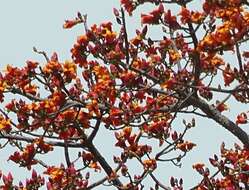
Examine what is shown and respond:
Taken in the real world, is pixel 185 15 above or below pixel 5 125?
below

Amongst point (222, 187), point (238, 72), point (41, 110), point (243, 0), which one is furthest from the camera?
point (222, 187)

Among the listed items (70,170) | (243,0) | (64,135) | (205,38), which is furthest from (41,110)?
(243,0)

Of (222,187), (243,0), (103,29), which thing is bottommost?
(222,187)

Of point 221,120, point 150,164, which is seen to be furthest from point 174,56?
point 150,164

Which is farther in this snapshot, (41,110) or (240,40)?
(41,110)

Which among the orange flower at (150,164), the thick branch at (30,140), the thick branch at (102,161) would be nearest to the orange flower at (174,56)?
the orange flower at (150,164)

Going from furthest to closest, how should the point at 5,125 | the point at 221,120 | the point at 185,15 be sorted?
the point at 5,125 → the point at 221,120 → the point at 185,15

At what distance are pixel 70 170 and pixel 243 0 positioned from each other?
3.44m

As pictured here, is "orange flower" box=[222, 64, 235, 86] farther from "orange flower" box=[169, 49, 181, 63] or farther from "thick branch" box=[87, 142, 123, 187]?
"thick branch" box=[87, 142, 123, 187]

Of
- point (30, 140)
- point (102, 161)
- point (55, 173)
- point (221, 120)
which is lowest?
point (221, 120)

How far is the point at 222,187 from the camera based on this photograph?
28.4ft

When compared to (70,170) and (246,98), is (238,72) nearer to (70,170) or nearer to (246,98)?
(246,98)

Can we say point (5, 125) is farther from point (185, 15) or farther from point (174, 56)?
point (185, 15)

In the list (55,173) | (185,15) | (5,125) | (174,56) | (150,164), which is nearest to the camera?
(185,15)
